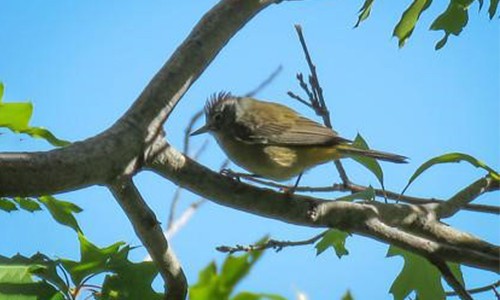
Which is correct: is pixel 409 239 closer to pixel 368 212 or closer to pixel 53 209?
pixel 368 212

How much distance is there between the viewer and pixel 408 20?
10.1 ft

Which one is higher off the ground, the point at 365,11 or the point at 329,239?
the point at 365,11

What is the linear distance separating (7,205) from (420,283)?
58.2 inches

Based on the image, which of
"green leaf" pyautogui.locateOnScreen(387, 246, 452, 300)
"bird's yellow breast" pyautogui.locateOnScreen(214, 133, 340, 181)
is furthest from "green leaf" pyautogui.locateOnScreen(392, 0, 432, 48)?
"bird's yellow breast" pyautogui.locateOnScreen(214, 133, 340, 181)

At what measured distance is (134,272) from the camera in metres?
2.31

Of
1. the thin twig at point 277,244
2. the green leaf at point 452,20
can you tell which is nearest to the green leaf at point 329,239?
the thin twig at point 277,244

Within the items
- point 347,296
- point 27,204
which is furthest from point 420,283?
point 347,296

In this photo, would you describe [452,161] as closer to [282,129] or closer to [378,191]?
[378,191]

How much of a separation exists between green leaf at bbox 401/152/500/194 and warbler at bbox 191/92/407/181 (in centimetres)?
63

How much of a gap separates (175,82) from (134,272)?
1.93ft

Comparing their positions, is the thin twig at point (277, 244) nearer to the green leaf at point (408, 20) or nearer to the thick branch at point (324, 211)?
the thick branch at point (324, 211)

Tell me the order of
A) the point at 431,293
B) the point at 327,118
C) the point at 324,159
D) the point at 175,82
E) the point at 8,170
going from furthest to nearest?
the point at 324,159 → the point at 327,118 → the point at 431,293 → the point at 175,82 → the point at 8,170

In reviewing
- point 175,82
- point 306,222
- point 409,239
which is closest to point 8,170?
point 175,82

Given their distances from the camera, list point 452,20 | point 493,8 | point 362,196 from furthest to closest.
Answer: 1. point 452,20
2. point 493,8
3. point 362,196
